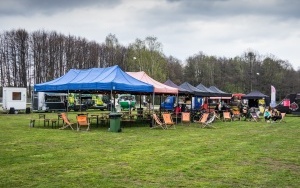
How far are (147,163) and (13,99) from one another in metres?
25.3

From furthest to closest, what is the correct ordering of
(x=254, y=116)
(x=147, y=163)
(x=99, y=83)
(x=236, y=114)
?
(x=236, y=114), (x=254, y=116), (x=99, y=83), (x=147, y=163)

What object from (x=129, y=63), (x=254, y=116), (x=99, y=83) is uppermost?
(x=129, y=63)

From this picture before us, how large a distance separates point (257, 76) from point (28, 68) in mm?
41262

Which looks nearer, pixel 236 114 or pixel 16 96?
pixel 236 114

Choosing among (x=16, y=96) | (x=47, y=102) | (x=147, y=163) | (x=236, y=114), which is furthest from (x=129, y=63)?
(x=147, y=163)

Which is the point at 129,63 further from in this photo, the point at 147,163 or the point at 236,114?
the point at 147,163

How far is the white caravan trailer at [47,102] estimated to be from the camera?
105 ft

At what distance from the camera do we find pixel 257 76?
222ft

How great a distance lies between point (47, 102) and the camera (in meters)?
33.0

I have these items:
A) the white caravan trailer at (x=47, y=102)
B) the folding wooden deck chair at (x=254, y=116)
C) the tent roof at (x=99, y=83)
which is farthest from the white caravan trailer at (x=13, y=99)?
the folding wooden deck chair at (x=254, y=116)

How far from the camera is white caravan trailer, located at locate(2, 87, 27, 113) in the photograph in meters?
29.9

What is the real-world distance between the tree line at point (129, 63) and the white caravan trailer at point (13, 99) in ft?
37.6

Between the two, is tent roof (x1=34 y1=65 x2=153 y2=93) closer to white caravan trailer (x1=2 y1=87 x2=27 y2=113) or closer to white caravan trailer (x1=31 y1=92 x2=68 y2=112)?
white caravan trailer (x1=2 y1=87 x2=27 y2=113)

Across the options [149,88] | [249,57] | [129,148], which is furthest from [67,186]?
[249,57]
